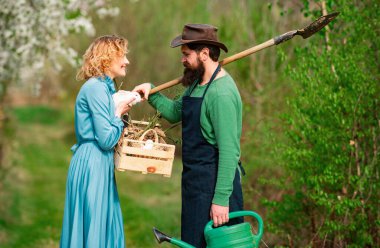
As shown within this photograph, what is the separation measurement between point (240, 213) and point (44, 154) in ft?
51.9

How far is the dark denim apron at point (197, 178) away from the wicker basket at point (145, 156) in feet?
0.40

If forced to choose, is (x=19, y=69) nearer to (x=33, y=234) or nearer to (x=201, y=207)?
(x=33, y=234)

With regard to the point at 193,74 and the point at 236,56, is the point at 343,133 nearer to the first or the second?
the point at 236,56

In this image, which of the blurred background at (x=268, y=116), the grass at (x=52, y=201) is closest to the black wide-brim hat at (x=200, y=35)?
the blurred background at (x=268, y=116)

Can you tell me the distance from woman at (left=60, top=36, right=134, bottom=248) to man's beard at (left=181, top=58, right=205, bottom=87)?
0.44 m

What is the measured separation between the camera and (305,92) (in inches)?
261

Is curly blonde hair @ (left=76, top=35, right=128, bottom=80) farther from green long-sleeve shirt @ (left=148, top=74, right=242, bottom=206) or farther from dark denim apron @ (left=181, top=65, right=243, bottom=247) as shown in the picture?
green long-sleeve shirt @ (left=148, top=74, right=242, bottom=206)

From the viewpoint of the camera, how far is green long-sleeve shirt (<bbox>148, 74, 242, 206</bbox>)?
4707 mm

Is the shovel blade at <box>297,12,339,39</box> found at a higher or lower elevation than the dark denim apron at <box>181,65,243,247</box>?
higher

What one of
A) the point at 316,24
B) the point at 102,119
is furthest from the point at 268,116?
the point at 102,119

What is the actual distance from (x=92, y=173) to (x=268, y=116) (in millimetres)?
3606

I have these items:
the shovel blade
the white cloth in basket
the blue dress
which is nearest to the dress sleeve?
the blue dress

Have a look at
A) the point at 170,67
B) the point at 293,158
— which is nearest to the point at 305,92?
the point at 293,158

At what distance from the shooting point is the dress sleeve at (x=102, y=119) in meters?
4.94
